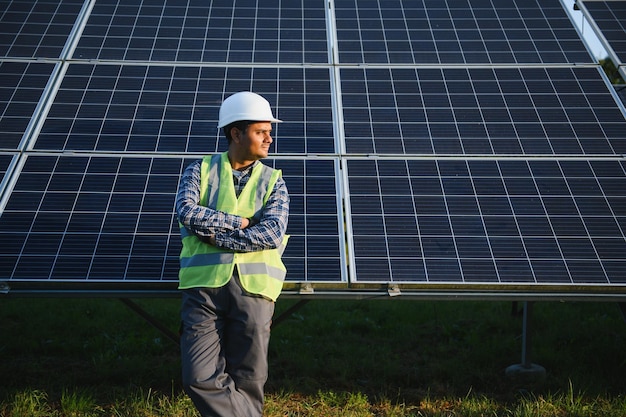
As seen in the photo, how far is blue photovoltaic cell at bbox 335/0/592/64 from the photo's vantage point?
7688mm

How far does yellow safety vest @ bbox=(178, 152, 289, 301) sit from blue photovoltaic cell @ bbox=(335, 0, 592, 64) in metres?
3.20

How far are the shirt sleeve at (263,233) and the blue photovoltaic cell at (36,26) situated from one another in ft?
13.5

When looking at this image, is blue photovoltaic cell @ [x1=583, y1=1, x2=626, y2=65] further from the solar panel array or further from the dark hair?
the dark hair

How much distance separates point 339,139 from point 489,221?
1.64m

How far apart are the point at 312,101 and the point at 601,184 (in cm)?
290

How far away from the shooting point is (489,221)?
5.82 meters

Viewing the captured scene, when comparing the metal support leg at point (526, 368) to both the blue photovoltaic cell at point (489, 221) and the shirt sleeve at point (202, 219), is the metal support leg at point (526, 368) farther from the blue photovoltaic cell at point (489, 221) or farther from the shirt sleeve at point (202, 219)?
the shirt sleeve at point (202, 219)

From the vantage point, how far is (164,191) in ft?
19.7

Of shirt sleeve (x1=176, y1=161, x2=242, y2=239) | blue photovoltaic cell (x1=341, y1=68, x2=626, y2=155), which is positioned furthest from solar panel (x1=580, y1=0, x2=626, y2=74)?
shirt sleeve (x1=176, y1=161, x2=242, y2=239)

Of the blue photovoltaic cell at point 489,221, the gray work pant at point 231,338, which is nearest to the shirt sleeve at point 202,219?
the gray work pant at point 231,338

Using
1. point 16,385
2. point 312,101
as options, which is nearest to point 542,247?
point 312,101

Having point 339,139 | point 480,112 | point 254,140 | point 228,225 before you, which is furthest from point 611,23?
point 228,225

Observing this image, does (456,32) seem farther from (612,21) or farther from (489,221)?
(489,221)

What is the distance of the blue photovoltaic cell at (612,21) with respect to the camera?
777 centimetres
